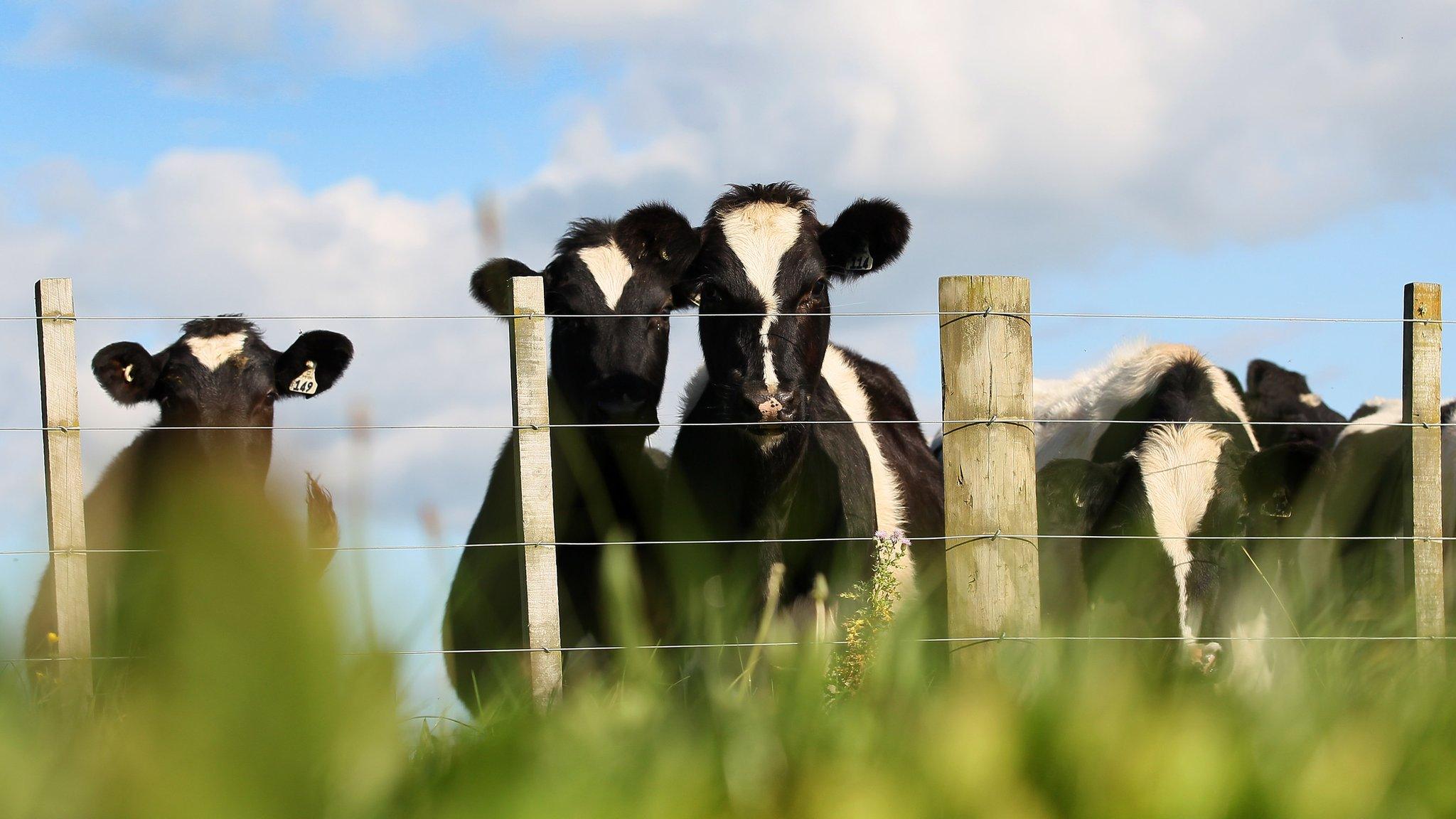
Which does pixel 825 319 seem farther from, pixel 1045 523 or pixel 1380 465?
pixel 1380 465

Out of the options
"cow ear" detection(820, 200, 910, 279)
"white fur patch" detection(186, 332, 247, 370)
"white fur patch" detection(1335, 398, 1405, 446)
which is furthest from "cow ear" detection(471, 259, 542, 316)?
"white fur patch" detection(1335, 398, 1405, 446)

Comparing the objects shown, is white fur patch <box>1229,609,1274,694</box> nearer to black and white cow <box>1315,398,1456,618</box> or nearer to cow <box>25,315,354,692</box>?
black and white cow <box>1315,398,1456,618</box>

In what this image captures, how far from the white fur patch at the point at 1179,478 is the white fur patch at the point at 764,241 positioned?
6.78 feet

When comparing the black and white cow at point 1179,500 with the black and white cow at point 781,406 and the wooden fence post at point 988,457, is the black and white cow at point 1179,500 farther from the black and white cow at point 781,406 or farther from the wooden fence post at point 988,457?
the black and white cow at point 781,406

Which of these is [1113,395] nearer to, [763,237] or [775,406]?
[763,237]

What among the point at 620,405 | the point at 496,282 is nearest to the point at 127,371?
the point at 496,282

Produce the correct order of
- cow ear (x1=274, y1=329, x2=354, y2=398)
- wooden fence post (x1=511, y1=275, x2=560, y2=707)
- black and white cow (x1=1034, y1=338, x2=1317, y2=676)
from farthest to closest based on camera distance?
1. cow ear (x1=274, y1=329, x2=354, y2=398)
2. black and white cow (x1=1034, y1=338, x2=1317, y2=676)
3. wooden fence post (x1=511, y1=275, x2=560, y2=707)

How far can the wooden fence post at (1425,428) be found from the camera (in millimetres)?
5012

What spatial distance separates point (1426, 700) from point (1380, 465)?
808 centimetres

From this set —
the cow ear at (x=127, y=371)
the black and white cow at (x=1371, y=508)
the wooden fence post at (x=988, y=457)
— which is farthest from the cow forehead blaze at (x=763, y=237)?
the cow ear at (x=127, y=371)

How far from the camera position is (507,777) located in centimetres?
67

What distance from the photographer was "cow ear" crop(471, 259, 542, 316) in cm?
648

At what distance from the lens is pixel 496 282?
21.9 ft

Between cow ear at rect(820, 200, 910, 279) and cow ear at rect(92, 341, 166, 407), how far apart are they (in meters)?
4.21
